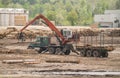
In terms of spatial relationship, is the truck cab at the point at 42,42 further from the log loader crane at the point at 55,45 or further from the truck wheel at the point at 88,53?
the truck wheel at the point at 88,53

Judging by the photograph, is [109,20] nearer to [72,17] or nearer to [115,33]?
[72,17]

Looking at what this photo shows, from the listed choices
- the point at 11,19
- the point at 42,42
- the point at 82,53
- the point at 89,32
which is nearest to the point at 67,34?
the point at 42,42

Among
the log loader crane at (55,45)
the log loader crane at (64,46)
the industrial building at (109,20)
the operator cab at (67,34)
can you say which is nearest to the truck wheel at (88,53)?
the log loader crane at (64,46)

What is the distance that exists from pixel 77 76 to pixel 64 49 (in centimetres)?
1732

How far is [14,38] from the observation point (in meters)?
71.4

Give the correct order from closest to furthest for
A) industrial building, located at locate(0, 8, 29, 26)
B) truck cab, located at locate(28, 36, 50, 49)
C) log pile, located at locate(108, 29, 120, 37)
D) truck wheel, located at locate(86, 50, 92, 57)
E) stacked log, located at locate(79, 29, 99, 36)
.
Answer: truck wheel, located at locate(86, 50, 92, 57), truck cab, located at locate(28, 36, 50, 49), stacked log, located at locate(79, 29, 99, 36), log pile, located at locate(108, 29, 120, 37), industrial building, located at locate(0, 8, 29, 26)

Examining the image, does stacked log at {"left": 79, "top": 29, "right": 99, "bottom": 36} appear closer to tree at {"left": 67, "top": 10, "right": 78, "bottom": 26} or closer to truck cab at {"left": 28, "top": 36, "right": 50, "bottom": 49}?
truck cab at {"left": 28, "top": 36, "right": 50, "bottom": 49}

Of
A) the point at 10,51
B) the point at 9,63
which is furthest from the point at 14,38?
the point at 9,63

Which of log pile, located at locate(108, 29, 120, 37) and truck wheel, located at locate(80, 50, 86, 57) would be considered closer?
truck wheel, located at locate(80, 50, 86, 57)

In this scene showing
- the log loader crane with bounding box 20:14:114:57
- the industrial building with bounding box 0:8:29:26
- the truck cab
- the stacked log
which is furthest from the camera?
the industrial building with bounding box 0:8:29:26

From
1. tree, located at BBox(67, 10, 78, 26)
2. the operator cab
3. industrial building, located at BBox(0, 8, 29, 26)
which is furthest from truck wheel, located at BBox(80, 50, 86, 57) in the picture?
tree, located at BBox(67, 10, 78, 26)

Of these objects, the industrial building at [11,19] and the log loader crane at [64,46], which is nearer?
the log loader crane at [64,46]

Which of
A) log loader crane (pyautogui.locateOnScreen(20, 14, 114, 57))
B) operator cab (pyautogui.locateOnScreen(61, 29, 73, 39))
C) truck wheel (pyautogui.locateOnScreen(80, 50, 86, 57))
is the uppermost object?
operator cab (pyautogui.locateOnScreen(61, 29, 73, 39))

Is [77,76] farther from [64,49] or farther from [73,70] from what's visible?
[64,49]
